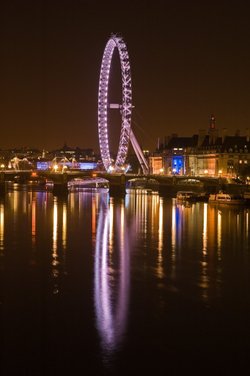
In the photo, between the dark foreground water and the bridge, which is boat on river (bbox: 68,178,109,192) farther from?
the dark foreground water

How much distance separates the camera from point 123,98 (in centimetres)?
6188

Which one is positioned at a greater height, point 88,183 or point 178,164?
point 178,164

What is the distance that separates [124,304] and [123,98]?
48.7 metres

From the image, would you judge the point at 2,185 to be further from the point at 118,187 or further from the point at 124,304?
the point at 124,304

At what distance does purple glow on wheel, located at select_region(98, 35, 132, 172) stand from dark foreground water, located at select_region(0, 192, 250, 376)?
33.6 metres

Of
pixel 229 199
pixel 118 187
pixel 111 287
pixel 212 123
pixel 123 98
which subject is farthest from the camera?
pixel 212 123

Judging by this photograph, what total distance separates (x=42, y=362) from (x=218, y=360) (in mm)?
2872

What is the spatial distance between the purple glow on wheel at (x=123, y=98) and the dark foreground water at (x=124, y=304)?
33633 millimetres

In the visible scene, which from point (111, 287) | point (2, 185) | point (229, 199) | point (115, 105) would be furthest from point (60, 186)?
point (111, 287)

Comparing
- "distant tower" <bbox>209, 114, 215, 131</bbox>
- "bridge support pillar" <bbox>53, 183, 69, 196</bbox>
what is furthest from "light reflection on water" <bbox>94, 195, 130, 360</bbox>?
"distant tower" <bbox>209, 114, 215, 131</bbox>

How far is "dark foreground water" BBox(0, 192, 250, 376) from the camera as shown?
36.0 feet

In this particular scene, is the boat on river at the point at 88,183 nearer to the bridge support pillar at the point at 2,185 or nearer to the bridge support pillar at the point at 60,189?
the bridge support pillar at the point at 60,189

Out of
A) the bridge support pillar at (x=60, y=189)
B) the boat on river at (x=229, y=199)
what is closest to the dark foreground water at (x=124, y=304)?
the boat on river at (x=229, y=199)

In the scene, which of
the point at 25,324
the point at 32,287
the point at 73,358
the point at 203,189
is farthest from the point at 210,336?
the point at 203,189
